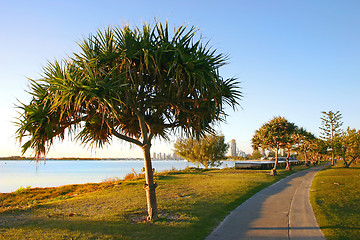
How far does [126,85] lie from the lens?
772 centimetres

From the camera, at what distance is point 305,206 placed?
11.0 metres

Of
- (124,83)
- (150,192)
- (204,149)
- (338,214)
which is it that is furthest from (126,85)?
(204,149)

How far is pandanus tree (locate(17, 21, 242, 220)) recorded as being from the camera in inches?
304

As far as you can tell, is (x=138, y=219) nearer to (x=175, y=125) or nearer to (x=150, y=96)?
(x=175, y=125)

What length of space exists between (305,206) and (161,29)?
8.67 meters

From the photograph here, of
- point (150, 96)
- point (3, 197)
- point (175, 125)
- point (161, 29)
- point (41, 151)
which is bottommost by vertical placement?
point (3, 197)

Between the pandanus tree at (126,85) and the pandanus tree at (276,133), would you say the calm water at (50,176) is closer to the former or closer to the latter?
the pandanus tree at (126,85)

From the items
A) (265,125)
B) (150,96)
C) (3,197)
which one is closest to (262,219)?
(150,96)

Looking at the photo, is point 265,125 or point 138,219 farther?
point 265,125

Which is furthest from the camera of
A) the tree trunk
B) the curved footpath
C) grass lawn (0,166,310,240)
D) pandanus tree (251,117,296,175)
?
pandanus tree (251,117,296,175)

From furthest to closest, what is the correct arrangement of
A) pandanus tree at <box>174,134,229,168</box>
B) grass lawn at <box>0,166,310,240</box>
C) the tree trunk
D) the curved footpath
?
1. pandanus tree at <box>174,134,229,168</box>
2. the tree trunk
3. grass lawn at <box>0,166,310,240</box>
4. the curved footpath

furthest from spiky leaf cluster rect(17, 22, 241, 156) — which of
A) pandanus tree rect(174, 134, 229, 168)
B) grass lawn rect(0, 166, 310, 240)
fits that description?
pandanus tree rect(174, 134, 229, 168)

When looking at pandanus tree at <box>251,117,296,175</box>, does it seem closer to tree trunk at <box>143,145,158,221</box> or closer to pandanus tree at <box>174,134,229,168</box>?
pandanus tree at <box>174,134,229,168</box>

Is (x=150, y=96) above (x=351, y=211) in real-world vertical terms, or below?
above
